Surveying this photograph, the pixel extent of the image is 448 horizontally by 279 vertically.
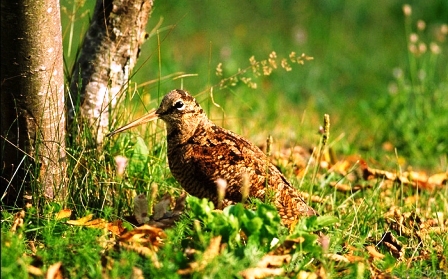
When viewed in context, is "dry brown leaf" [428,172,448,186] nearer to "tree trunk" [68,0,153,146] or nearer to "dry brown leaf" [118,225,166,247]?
"tree trunk" [68,0,153,146]

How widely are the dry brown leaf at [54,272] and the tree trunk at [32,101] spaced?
82 centimetres

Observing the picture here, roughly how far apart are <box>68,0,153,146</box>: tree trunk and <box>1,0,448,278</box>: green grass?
0.47 feet

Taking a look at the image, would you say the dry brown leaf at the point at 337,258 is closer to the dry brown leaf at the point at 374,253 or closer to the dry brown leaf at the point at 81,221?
the dry brown leaf at the point at 374,253

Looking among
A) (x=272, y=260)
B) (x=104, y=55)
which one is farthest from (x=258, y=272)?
(x=104, y=55)

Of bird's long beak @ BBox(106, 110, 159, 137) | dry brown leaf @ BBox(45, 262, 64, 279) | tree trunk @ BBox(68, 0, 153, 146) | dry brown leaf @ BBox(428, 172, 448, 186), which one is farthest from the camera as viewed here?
dry brown leaf @ BBox(428, 172, 448, 186)

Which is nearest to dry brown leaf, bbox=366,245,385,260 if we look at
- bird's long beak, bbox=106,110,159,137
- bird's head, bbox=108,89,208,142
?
bird's head, bbox=108,89,208,142

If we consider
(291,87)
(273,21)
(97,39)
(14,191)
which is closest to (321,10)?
(273,21)

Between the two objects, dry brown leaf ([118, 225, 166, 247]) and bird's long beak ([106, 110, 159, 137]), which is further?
bird's long beak ([106, 110, 159, 137])

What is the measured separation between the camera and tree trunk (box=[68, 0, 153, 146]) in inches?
191

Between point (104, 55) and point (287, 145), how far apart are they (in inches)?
90.6

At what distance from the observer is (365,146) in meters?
7.17

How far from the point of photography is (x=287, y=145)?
6754 millimetres

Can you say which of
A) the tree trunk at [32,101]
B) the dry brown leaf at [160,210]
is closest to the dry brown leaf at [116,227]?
the dry brown leaf at [160,210]

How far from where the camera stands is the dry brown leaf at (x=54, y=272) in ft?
11.4
